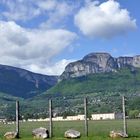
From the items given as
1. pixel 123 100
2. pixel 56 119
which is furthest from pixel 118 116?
pixel 123 100

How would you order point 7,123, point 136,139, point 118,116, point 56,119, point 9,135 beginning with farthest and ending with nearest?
point 118,116
point 56,119
point 7,123
point 9,135
point 136,139

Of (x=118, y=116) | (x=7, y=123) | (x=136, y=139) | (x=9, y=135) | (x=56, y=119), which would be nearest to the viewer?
(x=136, y=139)

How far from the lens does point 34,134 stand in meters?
29.3

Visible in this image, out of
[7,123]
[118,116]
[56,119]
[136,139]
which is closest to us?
[136,139]

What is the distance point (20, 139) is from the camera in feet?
91.5

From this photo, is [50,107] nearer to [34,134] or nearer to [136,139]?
[34,134]

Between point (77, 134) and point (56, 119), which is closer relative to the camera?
point (77, 134)

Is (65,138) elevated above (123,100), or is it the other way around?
(123,100)

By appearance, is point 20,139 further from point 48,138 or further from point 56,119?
point 56,119

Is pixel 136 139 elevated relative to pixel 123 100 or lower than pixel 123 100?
lower

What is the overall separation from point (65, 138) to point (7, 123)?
202 feet

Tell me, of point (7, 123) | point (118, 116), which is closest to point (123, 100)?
point (7, 123)

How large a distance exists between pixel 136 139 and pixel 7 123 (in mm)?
64146

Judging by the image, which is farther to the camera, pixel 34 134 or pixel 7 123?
pixel 7 123
